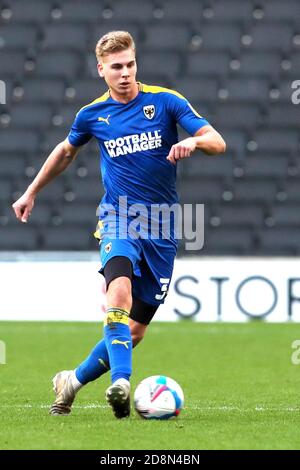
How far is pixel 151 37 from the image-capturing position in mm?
18328

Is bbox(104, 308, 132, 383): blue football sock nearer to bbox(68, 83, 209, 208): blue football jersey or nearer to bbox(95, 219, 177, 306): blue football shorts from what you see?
bbox(95, 219, 177, 306): blue football shorts

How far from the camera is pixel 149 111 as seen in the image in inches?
252

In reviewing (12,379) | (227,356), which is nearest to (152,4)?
(227,356)

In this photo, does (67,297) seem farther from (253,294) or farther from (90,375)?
(90,375)

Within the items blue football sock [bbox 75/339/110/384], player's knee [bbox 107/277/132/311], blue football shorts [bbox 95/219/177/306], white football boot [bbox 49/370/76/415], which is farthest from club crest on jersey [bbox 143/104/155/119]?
white football boot [bbox 49/370/76/415]

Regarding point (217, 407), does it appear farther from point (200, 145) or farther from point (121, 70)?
point (121, 70)

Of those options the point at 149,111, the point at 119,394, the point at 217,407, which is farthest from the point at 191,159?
the point at 119,394

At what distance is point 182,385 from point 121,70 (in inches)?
109

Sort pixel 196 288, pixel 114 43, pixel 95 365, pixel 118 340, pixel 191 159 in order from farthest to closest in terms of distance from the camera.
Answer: pixel 191 159 < pixel 196 288 < pixel 95 365 < pixel 114 43 < pixel 118 340

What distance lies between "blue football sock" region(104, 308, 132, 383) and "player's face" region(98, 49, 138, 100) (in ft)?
4.01

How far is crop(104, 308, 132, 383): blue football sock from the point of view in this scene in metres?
5.95

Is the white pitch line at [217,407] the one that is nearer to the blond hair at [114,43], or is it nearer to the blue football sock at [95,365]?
the blue football sock at [95,365]

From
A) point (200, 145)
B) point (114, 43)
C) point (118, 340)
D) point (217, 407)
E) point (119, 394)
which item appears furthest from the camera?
point (217, 407)

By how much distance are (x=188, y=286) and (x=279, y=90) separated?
5038mm
